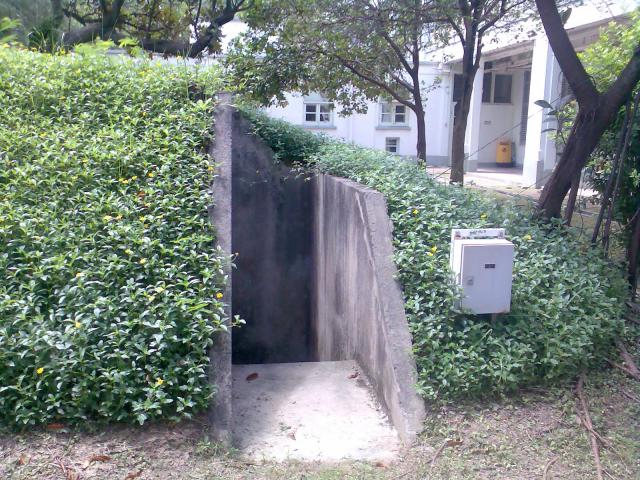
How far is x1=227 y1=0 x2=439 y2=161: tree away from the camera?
406 inches

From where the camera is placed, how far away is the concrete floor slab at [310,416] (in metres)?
A: 4.43

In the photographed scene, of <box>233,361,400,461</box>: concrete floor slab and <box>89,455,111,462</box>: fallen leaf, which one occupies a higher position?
<box>89,455,111,462</box>: fallen leaf

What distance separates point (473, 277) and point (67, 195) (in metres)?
3.14

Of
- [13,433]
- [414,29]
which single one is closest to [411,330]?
[13,433]

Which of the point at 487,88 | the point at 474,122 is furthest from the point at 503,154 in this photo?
the point at 487,88

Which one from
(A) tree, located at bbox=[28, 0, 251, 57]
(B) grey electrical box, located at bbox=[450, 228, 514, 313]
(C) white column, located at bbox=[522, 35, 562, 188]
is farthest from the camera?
(C) white column, located at bbox=[522, 35, 562, 188]

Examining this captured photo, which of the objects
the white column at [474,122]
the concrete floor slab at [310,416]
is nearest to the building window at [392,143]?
the white column at [474,122]

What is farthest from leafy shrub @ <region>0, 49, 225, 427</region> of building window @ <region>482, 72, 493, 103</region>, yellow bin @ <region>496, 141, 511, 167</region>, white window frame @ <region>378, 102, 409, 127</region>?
building window @ <region>482, 72, 493, 103</region>

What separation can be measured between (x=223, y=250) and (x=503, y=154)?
21.9 m

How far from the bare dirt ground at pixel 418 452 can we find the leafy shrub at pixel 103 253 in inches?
6.6

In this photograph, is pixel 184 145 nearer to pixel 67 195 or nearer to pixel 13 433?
pixel 67 195

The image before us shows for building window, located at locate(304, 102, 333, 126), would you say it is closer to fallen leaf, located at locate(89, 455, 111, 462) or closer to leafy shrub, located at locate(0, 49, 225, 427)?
leafy shrub, located at locate(0, 49, 225, 427)

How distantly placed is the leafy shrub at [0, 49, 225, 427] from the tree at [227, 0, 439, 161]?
3591 millimetres

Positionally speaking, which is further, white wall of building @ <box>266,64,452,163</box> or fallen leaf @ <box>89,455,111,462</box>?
white wall of building @ <box>266,64,452,163</box>
